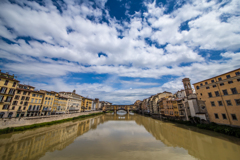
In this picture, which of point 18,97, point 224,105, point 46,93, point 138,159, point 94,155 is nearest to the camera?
point 138,159

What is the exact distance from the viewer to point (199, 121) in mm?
32594

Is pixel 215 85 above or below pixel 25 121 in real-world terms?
above

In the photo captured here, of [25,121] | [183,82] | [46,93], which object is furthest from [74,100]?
[183,82]

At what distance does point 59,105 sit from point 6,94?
2519 cm

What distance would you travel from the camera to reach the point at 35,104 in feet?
137

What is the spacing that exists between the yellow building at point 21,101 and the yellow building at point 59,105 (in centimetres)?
1327

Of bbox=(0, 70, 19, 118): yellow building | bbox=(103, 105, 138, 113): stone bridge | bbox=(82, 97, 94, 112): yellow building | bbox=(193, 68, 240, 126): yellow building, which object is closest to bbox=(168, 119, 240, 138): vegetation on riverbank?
bbox=(193, 68, 240, 126): yellow building

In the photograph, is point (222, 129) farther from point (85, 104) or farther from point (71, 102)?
point (85, 104)

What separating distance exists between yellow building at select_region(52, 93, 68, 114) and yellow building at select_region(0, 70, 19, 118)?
18.1 metres

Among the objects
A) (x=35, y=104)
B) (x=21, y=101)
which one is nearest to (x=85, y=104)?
(x=35, y=104)

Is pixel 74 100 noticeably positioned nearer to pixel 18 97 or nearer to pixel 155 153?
pixel 18 97

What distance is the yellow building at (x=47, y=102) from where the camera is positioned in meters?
45.2

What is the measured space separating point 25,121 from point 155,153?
34931 millimetres

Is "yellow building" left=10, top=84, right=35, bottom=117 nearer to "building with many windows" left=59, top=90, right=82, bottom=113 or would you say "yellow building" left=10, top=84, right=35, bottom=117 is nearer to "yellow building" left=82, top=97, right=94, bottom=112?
"building with many windows" left=59, top=90, right=82, bottom=113
